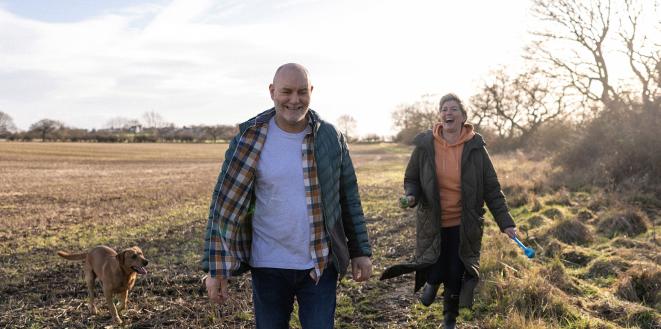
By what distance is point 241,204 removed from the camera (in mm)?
2865

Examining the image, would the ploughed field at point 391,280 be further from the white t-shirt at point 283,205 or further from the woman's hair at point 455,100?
the white t-shirt at point 283,205

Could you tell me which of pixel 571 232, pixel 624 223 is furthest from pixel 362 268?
pixel 624 223

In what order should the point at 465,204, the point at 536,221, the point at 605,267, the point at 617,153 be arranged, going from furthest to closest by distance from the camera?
the point at 617,153 < the point at 536,221 < the point at 605,267 < the point at 465,204

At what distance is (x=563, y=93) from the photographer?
30062mm

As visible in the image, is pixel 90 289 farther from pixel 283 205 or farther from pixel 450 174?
pixel 450 174

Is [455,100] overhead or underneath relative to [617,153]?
overhead

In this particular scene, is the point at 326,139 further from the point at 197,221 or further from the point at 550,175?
the point at 550,175

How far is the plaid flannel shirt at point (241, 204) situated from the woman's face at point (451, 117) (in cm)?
185

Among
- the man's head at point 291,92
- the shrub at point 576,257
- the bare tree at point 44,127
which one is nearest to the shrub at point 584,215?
the shrub at point 576,257

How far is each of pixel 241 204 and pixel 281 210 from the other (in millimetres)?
225

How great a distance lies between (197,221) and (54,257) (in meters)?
3.74

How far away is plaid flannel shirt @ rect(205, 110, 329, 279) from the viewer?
112 inches

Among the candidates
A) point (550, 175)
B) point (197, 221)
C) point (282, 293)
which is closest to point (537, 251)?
point (282, 293)

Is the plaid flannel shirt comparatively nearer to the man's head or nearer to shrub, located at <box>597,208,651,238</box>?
the man's head
